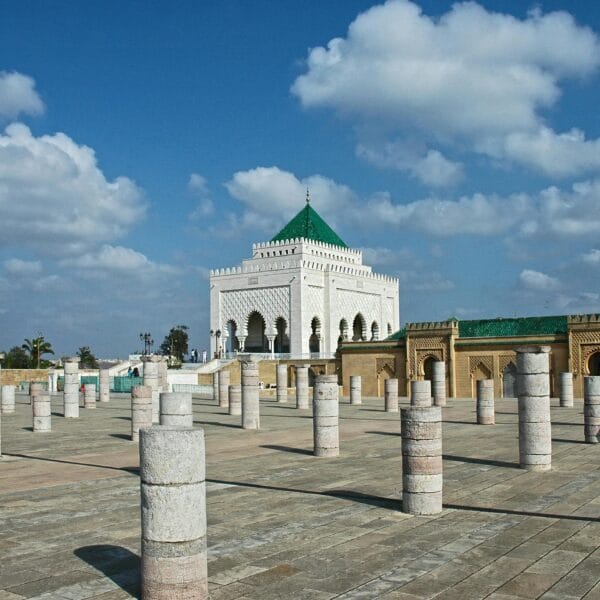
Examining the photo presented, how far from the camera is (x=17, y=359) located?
51.7 meters

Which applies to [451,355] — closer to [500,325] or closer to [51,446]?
[500,325]

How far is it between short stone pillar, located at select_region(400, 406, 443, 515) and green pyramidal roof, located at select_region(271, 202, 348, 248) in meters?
38.1

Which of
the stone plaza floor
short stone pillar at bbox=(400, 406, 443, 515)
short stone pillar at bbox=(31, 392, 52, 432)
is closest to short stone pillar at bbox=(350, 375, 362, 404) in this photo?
short stone pillar at bbox=(31, 392, 52, 432)

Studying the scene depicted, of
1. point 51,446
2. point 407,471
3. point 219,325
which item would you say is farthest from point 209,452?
point 219,325

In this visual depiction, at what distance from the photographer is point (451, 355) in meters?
29.1

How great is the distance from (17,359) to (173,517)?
169ft

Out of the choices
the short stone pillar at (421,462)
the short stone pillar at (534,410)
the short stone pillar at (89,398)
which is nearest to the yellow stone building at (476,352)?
the short stone pillar at (89,398)

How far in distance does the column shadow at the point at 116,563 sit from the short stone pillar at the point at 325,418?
16.8 feet

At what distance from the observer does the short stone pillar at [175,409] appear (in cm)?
1084

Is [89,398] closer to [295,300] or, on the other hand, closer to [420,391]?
[420,391]

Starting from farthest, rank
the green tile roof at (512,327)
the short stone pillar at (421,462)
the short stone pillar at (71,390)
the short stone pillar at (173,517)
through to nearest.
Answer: the green tile roof at (512,327)
the short stone pillar at (71,390)
the short stone pillar at (421,462)
the short stone pillar at (173,517)

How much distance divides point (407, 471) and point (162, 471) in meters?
2.79

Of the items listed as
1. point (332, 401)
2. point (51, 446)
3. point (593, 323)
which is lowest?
point (51, 446)

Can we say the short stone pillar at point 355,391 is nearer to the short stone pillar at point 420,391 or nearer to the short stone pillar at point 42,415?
the short stone pillar at point 420,391
